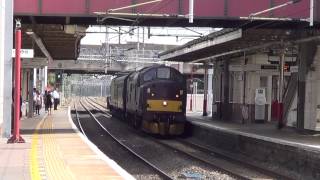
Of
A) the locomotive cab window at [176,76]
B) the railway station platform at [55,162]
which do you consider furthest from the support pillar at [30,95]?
the railway station platform at [55,162]

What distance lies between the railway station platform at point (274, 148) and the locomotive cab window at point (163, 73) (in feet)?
9.48

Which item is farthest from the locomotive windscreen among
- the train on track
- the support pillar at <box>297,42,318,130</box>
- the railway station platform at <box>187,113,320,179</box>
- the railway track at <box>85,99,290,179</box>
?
the support pillar at <box>297,42,318,130</box>

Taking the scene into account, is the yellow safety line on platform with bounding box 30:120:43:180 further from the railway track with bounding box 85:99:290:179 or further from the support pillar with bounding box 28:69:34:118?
the support pillar with bounding box 28:69:34:118

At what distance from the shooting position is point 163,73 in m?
30.2

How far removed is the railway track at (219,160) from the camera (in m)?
17.8

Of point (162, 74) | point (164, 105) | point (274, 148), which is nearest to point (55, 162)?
point (274, 148)

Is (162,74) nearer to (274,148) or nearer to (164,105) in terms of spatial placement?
(164,105)

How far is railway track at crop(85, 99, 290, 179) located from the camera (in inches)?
701

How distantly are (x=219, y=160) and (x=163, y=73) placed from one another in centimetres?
892

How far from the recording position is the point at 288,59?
31219 millimetres

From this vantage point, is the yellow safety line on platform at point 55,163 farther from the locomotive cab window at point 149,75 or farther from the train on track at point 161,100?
the locomotive cab window at point 149,75

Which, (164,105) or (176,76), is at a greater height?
(176,76)

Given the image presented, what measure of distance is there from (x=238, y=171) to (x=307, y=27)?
25.8 feet

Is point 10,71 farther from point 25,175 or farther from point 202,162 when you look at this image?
point 25,175
